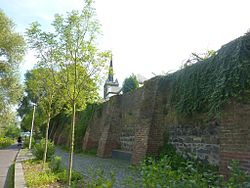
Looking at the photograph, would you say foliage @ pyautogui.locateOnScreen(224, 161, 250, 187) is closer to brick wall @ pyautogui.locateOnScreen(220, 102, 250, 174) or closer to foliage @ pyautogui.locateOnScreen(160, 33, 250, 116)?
brick wall @ pyautogui.locateOnScreen(220, 102, 250, 174)

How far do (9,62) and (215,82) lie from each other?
52.4 feet

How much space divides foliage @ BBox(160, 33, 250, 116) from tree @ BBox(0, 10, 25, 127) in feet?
43.4

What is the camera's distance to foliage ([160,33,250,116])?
5.96 m

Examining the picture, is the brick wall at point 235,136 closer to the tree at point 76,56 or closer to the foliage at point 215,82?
the foliage at point 215,82

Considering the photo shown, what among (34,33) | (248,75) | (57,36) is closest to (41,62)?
(34,33)

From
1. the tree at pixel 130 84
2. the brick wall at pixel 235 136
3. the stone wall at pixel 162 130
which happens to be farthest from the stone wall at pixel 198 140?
the tree at pixel 130 84

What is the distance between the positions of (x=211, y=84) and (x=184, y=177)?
15.3 feet

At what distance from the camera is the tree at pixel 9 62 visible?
18.8 metres

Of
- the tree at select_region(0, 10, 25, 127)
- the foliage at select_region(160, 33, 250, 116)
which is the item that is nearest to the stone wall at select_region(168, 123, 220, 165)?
the foliage at select_region(160, 33, 250, 116)

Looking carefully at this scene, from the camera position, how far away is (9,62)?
19.2m

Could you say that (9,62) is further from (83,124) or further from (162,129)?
(162,129)

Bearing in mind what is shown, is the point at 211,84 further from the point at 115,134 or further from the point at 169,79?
the point at 115,134

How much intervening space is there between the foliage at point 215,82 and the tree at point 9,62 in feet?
43.4

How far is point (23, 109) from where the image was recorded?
41969mm
